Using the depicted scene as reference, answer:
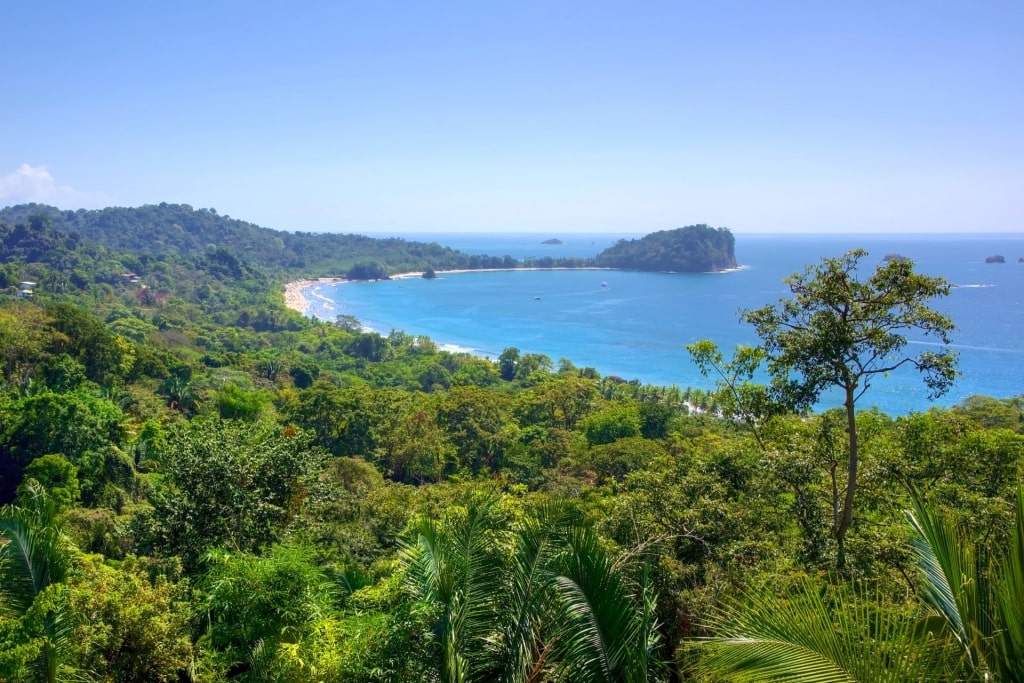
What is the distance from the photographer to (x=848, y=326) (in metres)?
6.80

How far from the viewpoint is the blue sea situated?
182 ft

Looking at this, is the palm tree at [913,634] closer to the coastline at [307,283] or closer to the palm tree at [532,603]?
the palm tree at [532,603]

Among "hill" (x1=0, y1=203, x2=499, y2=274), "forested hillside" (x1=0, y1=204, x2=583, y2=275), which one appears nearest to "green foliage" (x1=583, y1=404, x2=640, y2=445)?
"forested hillside" (x1=0, y1=204, x2=583, y2=275)

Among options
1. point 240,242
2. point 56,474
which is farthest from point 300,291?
point 56,474

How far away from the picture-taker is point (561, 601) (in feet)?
11.3

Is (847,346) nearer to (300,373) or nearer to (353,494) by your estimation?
(353,494)

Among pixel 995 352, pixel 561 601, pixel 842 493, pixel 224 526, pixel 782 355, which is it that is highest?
pixel 782 355

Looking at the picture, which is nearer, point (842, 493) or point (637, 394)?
point (842, 493)

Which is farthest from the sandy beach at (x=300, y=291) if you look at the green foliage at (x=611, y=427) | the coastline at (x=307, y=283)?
the green foliage at (x=611, y=427)

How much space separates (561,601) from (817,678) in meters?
1.54

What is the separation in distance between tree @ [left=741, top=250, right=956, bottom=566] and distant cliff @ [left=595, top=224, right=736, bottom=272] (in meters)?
150

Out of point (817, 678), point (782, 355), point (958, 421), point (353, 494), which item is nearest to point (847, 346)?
point (782, 355)

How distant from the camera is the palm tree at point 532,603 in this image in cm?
316

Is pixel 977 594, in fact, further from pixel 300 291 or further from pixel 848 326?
pixel 300 291
